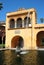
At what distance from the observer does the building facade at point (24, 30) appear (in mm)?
33344

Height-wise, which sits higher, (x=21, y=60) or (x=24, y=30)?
(x=24, y=30)

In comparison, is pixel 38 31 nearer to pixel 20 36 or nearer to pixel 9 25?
pixel 20 36

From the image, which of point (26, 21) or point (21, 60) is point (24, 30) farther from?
point (21, 60)

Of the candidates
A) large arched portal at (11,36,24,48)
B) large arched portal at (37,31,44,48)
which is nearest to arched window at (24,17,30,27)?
large arched portal at (37,31,44,48)

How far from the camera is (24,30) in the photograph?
112ft

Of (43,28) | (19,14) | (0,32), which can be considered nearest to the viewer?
(43,28)

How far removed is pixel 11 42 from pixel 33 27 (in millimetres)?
5616

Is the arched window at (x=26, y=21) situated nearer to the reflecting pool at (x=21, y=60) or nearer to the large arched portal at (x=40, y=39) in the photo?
the large arched portal at (x=40, y=39)

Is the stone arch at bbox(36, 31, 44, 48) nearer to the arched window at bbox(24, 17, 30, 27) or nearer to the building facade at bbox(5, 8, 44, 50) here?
the building facade at bbox(5, 8, 44, 50)

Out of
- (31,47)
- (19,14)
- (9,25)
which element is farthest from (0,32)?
(31,47)

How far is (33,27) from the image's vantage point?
3347 centimetres

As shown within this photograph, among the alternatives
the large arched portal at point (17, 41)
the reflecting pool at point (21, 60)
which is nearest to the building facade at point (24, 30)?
the large arched portal at point (17, 41)

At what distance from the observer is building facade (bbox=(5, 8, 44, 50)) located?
33344mm

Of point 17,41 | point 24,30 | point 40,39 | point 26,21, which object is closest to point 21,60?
point 24,30
